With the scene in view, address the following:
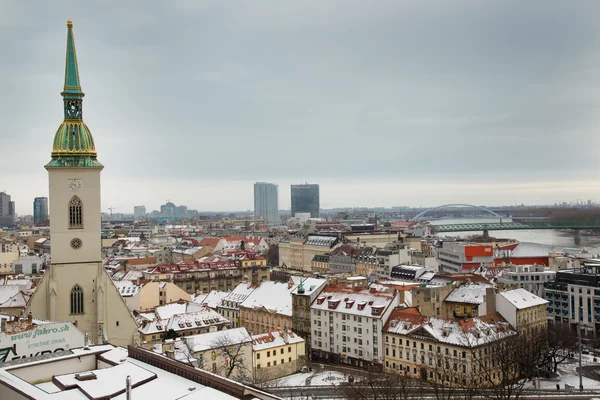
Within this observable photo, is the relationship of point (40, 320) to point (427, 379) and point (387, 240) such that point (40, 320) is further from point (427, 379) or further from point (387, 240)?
point (387, 240)

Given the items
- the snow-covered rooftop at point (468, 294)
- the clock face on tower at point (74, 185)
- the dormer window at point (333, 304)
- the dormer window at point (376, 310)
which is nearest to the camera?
the clock face on tower at point (74, 185)

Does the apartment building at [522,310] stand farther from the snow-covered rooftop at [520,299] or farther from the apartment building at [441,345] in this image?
Result: the apartment building at [441,345]

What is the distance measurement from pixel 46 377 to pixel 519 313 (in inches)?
1813

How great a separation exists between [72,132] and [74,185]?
11.7ft

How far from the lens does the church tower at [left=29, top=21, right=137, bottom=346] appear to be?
135ft

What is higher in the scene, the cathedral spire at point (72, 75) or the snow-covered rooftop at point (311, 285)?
the cathedral spire at point (72, 75)

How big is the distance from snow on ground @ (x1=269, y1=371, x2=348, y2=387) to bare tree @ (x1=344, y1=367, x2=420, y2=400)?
183 centimetres

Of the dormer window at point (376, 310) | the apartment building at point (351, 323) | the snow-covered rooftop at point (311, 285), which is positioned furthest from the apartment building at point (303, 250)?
the dormer window at point (376, 310)

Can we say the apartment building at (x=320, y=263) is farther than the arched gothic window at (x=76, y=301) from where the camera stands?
Yes

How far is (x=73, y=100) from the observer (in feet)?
136

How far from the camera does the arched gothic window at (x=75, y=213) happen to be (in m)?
41.5

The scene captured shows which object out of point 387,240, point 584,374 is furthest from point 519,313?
point 387,240

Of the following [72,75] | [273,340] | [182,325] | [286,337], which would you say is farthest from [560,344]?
[72,75]

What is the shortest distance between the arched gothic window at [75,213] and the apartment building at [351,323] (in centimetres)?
2968
